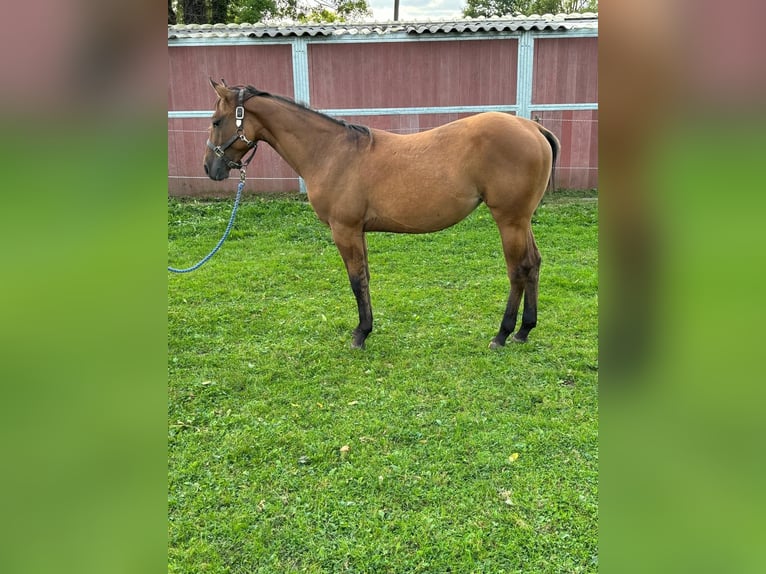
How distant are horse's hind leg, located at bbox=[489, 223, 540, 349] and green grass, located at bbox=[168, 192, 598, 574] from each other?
160mm

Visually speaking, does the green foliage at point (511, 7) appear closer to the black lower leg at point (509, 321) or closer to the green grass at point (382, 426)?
the green grass at point (382, 426)

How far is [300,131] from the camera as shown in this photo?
13.9 ft

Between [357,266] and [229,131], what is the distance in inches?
60.5

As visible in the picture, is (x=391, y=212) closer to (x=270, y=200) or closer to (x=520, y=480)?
(x=520, y=480)

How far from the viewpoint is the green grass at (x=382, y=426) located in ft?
7.53

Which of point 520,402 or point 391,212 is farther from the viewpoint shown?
point 391,212

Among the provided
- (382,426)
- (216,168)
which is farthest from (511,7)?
(382,426)

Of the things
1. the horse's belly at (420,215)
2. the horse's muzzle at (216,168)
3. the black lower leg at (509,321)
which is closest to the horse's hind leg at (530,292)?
the black lower leg at (509,321)
